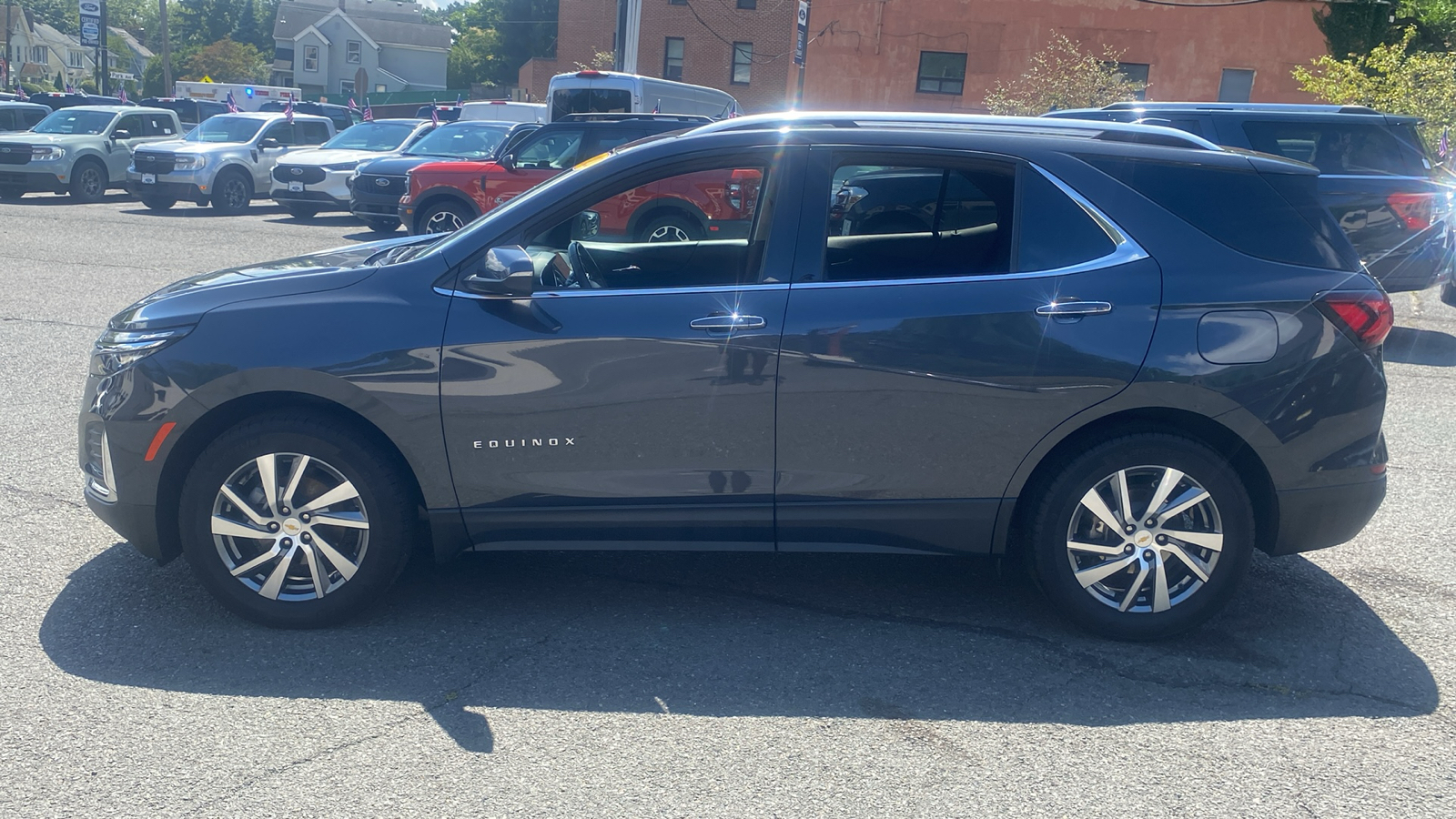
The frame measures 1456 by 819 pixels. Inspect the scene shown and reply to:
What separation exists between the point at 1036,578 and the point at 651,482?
4.69 feet

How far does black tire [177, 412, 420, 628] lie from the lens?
4109 millimetres

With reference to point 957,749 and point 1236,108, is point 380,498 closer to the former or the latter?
point 957,749

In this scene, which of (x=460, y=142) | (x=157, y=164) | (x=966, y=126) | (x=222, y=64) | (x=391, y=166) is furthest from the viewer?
(x=222, y=64)

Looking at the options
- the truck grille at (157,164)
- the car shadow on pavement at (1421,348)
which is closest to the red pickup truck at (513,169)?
the truck grille at (157,164)

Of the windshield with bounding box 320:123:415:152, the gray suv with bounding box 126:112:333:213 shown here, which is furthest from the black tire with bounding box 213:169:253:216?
the windshield with bounding box 320:123:415:152

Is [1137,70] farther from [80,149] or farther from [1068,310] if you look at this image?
[1068,310]

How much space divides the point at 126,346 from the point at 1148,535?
3633 mm

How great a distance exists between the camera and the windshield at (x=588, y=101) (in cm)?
1995

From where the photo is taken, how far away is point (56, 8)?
117812 millimetres

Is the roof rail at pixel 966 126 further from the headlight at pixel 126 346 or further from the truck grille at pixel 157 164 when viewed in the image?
the truck grille at pixel 157 164

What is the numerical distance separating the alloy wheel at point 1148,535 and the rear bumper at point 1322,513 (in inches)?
11.4

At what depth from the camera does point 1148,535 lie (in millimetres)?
4219

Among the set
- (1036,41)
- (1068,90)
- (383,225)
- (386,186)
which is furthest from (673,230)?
(1036,41)

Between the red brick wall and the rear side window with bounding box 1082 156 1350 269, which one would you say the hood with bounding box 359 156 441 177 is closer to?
the rear side window with bounding box 1082 156 1350 269
